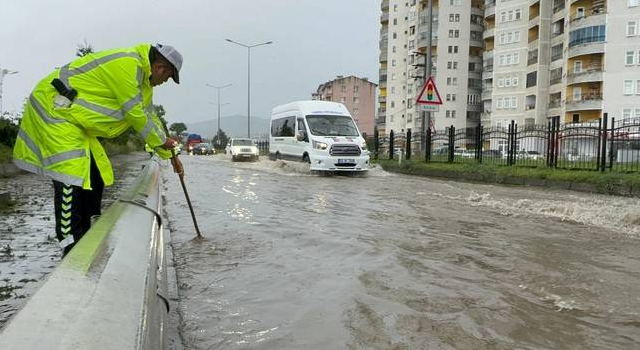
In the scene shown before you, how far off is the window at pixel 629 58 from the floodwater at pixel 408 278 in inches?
1793

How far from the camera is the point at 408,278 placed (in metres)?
4.23

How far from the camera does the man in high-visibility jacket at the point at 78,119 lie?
339 cm

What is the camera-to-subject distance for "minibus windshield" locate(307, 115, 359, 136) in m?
17.2

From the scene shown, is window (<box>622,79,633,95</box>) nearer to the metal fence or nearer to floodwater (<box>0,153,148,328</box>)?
the metal fence

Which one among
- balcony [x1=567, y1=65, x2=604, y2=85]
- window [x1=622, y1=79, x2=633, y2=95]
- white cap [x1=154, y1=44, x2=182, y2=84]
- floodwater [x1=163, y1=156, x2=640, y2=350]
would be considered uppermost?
balcony [x1=567, y1=65, x2=604, y2=85]

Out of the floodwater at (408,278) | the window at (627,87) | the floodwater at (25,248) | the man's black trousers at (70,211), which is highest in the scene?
the window at (627,87)

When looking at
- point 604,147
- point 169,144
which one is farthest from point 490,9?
point 169,144

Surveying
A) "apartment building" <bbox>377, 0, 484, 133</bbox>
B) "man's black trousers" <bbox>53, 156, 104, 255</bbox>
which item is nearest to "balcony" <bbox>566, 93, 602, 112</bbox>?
"apartment building" <bbox>377, 0, 484, 133</bbox>

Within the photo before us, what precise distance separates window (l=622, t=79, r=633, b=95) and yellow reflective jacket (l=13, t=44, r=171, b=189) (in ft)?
169

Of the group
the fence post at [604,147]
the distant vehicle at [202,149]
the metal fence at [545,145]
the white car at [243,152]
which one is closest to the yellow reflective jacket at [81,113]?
the fence post at [604,147]

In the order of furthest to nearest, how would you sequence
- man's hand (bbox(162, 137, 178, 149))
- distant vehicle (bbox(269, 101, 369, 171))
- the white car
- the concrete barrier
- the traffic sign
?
the white car
the traffic sign
distant vehicle (bbox(269, 101, 369, 171))
man's hand (bbox(162, 137, 178, 149))
the concrete barrier

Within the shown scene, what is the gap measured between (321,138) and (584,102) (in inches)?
1587

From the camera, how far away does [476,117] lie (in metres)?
75.8

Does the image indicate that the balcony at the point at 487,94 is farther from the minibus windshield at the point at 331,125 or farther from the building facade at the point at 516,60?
the minibus windshield at the point at 331,125
